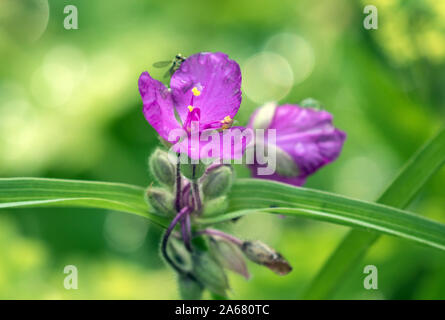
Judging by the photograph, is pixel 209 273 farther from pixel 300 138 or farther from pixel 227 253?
pixel 300 138

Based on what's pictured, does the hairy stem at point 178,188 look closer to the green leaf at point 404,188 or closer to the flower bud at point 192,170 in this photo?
the flower bud at point 192,170

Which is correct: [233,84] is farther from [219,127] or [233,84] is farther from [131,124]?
[131,124]

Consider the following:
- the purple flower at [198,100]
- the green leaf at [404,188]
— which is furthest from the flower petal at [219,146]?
the green leaf at [404,188]

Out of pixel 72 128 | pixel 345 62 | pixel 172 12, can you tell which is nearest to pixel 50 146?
pixel 72 128

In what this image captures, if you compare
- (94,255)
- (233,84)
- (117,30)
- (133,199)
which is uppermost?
(117,30)

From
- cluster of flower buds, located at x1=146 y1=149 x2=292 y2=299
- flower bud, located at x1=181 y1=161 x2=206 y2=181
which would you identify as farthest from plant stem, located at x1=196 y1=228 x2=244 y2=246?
flower bud, located at x1=181 y1=161 x2=206 y2=181
